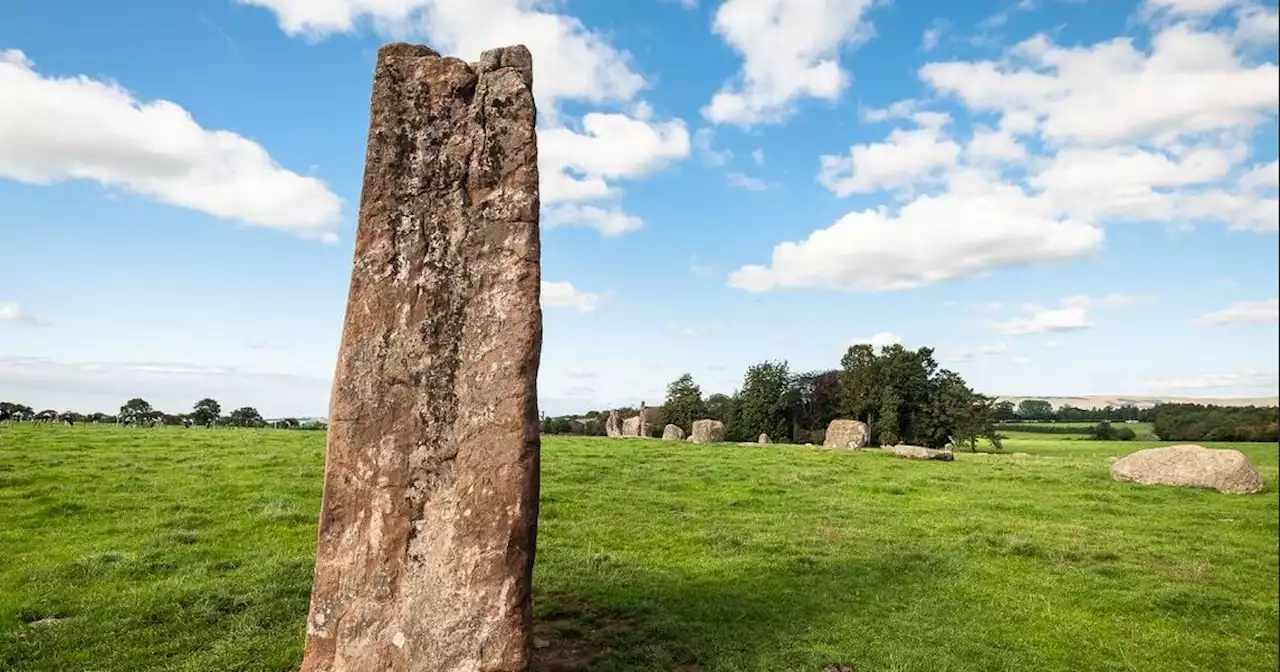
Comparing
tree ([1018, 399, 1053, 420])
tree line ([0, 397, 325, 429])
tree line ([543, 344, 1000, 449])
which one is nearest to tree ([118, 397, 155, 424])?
tree line ([0, 397, 325, 429])

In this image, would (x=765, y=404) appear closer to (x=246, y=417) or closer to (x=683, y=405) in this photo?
(x=683, y=405)

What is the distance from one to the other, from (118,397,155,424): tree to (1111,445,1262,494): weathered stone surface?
170 ft

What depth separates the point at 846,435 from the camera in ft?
135

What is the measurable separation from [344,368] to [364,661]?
9.93 feet

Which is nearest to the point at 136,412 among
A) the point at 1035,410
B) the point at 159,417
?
the point at 159,417

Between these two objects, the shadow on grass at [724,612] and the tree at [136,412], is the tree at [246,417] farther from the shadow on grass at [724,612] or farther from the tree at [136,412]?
the shadow on grass at [724,612]

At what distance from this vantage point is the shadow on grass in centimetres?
923

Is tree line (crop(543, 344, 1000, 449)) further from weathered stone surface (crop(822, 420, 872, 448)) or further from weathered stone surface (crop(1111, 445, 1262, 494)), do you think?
weathered stone surface (crop(1111, 445, 1262, 494))

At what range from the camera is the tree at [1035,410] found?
95688 mm

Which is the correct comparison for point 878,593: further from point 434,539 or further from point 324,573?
point 324,573

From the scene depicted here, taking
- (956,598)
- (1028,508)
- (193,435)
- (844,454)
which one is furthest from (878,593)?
(193,435)

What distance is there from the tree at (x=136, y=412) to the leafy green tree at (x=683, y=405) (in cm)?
3782

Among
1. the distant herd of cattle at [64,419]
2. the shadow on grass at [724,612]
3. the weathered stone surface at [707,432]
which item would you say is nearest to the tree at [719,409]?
the weathered stone surface at [707,432]

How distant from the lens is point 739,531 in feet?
52.7
